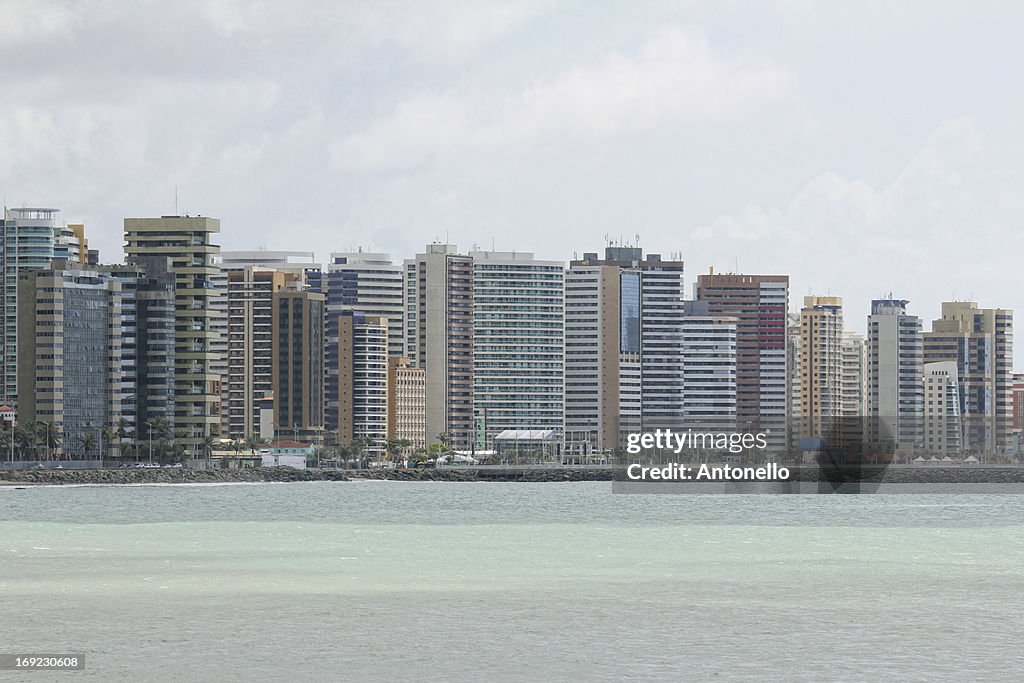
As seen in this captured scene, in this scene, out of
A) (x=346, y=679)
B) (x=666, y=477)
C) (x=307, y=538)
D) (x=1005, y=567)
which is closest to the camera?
(x=346, y=679)

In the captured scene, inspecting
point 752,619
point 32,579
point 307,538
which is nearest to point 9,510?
point 307,538

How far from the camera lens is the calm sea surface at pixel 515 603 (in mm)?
36750

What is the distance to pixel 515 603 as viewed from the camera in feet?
159

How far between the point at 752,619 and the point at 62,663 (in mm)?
17787

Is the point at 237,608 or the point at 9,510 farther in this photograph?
the point at 9,510

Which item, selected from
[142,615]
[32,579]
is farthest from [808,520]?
[142,615]

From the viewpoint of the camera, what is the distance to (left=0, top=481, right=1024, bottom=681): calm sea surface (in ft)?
121

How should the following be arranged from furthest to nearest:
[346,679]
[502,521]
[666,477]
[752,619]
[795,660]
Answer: [666,477], [502,521], [752,619], [795,660], [346,679]

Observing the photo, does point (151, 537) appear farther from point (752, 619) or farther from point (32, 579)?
point (752, 619)

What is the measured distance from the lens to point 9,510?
13312 centimetres

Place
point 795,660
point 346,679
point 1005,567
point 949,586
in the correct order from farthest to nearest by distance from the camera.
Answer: point 1005,567 → point 949,586 → point 795,660 → point 346,679

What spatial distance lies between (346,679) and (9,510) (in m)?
105

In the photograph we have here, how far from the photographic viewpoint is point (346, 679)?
34531 mm

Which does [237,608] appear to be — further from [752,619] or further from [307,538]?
[307,538]
